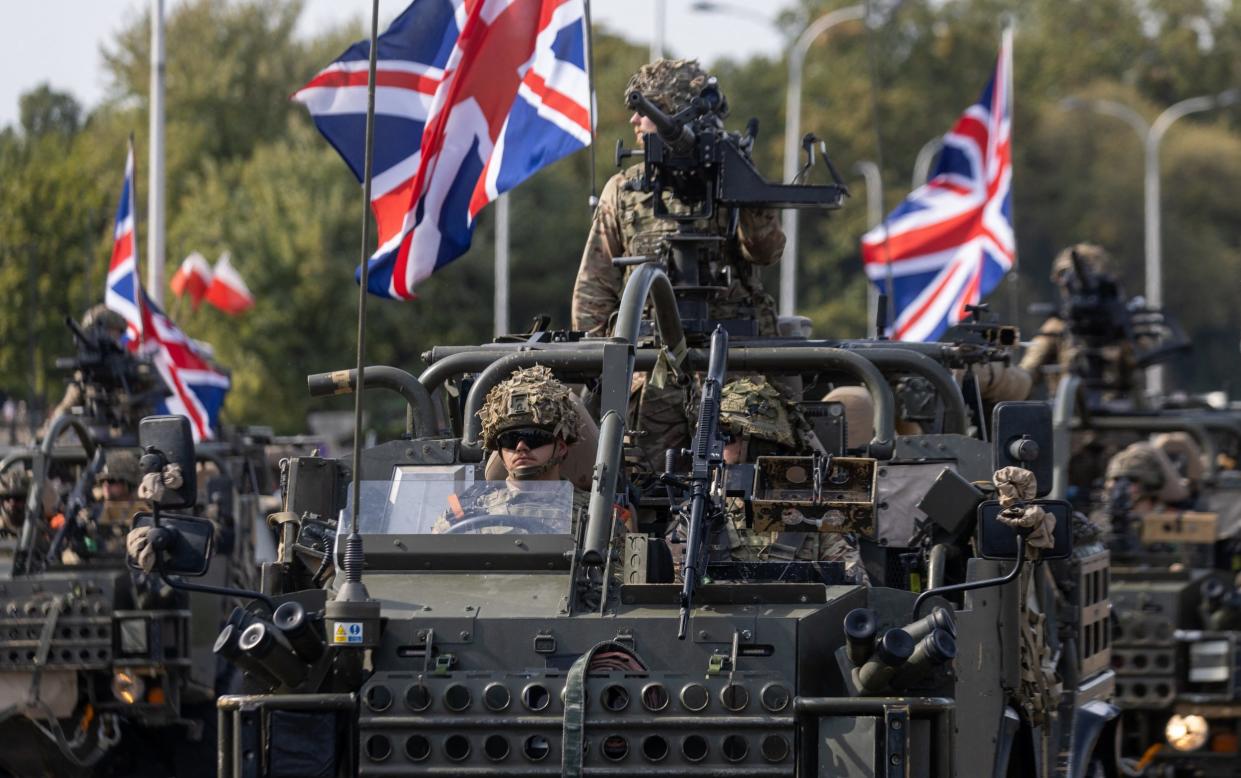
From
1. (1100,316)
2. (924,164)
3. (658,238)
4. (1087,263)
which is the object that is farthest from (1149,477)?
(924,164)

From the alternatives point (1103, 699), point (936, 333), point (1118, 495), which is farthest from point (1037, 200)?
point (1103, 699)

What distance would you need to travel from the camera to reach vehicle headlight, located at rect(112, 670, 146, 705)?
14.4 metres

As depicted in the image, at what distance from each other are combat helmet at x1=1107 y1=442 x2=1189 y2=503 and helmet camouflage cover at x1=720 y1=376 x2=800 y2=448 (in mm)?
6243

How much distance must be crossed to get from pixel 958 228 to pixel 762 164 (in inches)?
1437

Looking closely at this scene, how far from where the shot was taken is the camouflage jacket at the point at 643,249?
11.6m

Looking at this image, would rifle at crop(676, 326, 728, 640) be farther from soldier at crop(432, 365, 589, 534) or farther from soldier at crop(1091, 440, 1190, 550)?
soldier at crop(1091, 440, 1190, 550)

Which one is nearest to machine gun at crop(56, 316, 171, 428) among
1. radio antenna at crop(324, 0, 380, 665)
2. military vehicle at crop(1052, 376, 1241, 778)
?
military vehicle at crop(1052, 376, 1241, 778)

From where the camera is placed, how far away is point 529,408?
29.5ft

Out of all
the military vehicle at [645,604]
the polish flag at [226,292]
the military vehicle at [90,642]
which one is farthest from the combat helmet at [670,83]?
the polish flag at [226,292]

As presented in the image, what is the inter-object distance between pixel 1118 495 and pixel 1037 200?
4902 cm

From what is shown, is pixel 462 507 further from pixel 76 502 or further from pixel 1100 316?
pixel 1100 316

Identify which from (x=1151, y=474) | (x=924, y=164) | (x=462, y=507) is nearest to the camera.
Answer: (x=462, y=507)

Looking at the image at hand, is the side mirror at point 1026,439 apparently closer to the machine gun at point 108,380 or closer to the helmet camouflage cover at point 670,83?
the helmet camouflage cover at point 670,83

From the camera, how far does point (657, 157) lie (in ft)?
36.7
